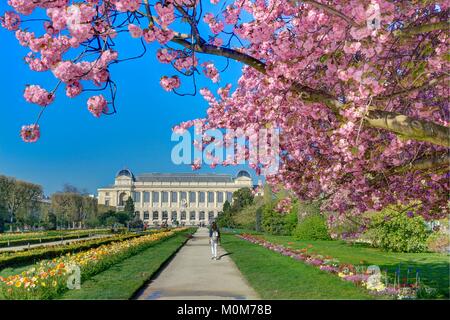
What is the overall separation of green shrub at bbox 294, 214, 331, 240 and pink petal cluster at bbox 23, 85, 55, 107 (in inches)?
1123

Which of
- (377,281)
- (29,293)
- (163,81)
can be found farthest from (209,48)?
(377,281)

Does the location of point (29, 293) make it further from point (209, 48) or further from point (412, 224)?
point (412, 224)

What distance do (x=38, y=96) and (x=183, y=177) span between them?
137 metres

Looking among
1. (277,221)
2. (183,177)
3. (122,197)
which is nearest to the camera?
(277,221)

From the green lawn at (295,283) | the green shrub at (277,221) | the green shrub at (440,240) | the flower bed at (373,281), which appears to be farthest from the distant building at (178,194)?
the flower bed at (373,281)

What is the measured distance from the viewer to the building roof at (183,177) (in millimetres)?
138375

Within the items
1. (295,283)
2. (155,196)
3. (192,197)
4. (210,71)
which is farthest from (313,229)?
(155,196)

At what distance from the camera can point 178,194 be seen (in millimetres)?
137625

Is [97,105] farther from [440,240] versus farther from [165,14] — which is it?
[440,240]

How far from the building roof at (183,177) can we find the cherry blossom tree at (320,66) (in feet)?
424

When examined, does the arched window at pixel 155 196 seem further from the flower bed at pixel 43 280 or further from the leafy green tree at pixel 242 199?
the flower bed at pixel 43 280

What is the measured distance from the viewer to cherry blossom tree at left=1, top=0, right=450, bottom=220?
4676mm

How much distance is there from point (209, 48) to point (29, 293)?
527 cm
